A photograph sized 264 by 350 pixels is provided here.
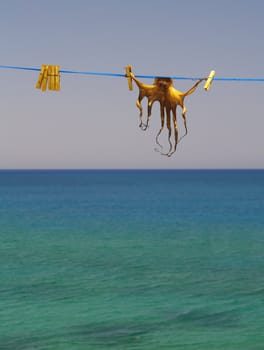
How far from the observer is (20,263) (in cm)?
5100

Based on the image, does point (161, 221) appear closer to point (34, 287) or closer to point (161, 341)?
point (34, 287)

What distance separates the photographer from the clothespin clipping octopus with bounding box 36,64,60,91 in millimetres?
10828

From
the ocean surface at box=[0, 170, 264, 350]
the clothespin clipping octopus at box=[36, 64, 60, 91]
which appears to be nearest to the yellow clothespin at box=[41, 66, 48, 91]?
the clothespin clipping octopus at box=[36, 64, 60, 91]

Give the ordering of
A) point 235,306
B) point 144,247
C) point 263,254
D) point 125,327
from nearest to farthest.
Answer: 1. point 125,327
2. point 235,306
3. point 263,254
4. point 144,247

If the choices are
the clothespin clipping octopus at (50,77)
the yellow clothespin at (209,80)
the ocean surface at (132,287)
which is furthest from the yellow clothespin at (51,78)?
the ocean surface at (132,287)

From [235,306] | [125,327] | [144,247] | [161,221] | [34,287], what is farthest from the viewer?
[161,221]

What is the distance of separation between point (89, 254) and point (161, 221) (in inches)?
1447

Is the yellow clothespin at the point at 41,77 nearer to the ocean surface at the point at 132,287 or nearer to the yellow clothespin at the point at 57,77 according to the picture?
the yellow clothespin at the point at 57,77

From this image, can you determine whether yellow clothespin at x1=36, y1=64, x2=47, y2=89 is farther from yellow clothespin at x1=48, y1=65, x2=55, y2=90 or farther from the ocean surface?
the ocean surface

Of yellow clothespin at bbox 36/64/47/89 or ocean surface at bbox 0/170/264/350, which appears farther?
ocean surface at bbox 0/170/264/350

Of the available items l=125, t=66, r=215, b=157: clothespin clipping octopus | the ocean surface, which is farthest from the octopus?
the ocean surface

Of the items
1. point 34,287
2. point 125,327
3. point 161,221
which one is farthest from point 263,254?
point 161,221

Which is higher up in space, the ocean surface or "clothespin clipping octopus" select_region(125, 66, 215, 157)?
"clothespin clipping octopus" select_region(125, 66, 215, 157)

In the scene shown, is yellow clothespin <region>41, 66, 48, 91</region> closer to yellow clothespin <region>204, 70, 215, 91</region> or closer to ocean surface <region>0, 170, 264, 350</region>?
yellow clothespin <region>204, 70, 215, 91</region>
